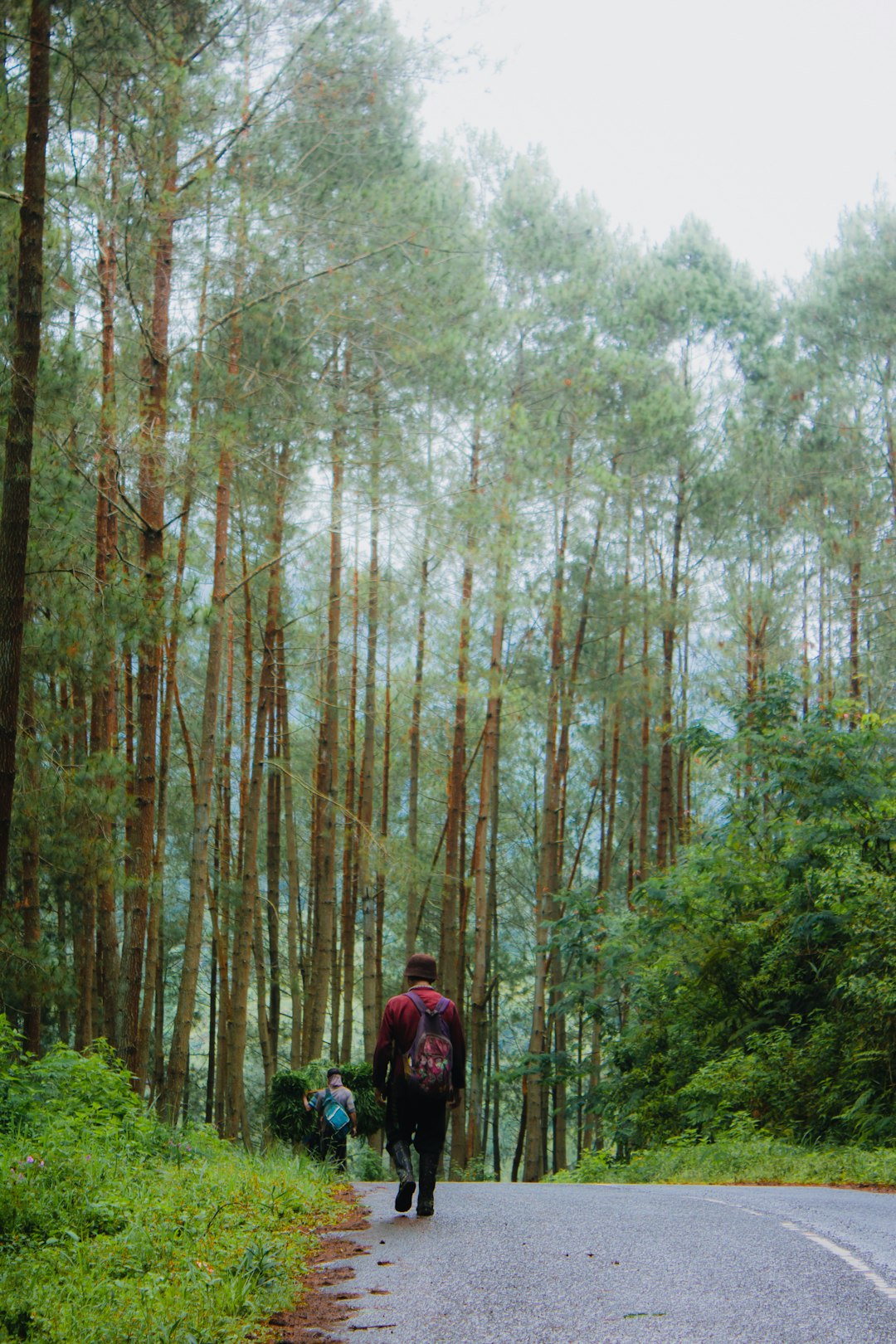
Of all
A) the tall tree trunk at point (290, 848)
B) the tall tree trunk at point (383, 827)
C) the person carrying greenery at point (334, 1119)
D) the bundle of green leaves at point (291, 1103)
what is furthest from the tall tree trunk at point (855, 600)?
the person carrying greenery at point (334, 1119)

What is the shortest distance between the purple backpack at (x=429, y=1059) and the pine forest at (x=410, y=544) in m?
3.11

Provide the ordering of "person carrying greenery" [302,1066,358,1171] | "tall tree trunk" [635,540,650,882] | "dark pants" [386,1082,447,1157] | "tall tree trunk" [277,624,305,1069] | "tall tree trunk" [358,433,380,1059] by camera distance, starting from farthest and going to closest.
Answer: "tall tree trunk" [635,540,650,882] → "tall tree trunk" [277,624,305,1069] → "tall tree trunk" [358,433,380,1059] → "person carrying greenery" [302,1066,358,1171] → "dark pants" [386,1082,447,1157]

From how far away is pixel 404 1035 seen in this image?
22.7ft

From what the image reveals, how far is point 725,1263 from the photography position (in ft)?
16.9

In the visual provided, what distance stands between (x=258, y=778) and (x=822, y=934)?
7.53 metres

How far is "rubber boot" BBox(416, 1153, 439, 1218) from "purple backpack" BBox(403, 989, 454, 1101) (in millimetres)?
400

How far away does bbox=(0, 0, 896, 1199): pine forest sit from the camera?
1086cm

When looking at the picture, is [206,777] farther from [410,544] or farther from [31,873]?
[410,544]

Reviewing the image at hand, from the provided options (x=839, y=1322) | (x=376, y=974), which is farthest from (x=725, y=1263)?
(x=376, y=974)

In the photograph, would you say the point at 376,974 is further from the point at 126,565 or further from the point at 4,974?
the point at 126,565

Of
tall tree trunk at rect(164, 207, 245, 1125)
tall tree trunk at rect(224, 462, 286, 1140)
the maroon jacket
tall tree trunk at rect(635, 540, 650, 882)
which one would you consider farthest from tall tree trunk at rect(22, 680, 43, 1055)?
tall tree trunk at rect(635, 540, 650, 882)

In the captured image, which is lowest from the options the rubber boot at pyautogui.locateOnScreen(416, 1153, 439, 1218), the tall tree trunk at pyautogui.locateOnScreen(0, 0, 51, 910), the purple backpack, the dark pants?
the rubber boot at pyautogui.locateOnScreen(416, 1153, 439, 1218)

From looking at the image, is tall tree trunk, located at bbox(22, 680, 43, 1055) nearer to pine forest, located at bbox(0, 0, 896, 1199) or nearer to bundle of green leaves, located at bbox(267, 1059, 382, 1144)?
pine forest, located at bbox(0, 0, 896, 1199)

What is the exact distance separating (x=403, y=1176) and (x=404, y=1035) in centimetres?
77
